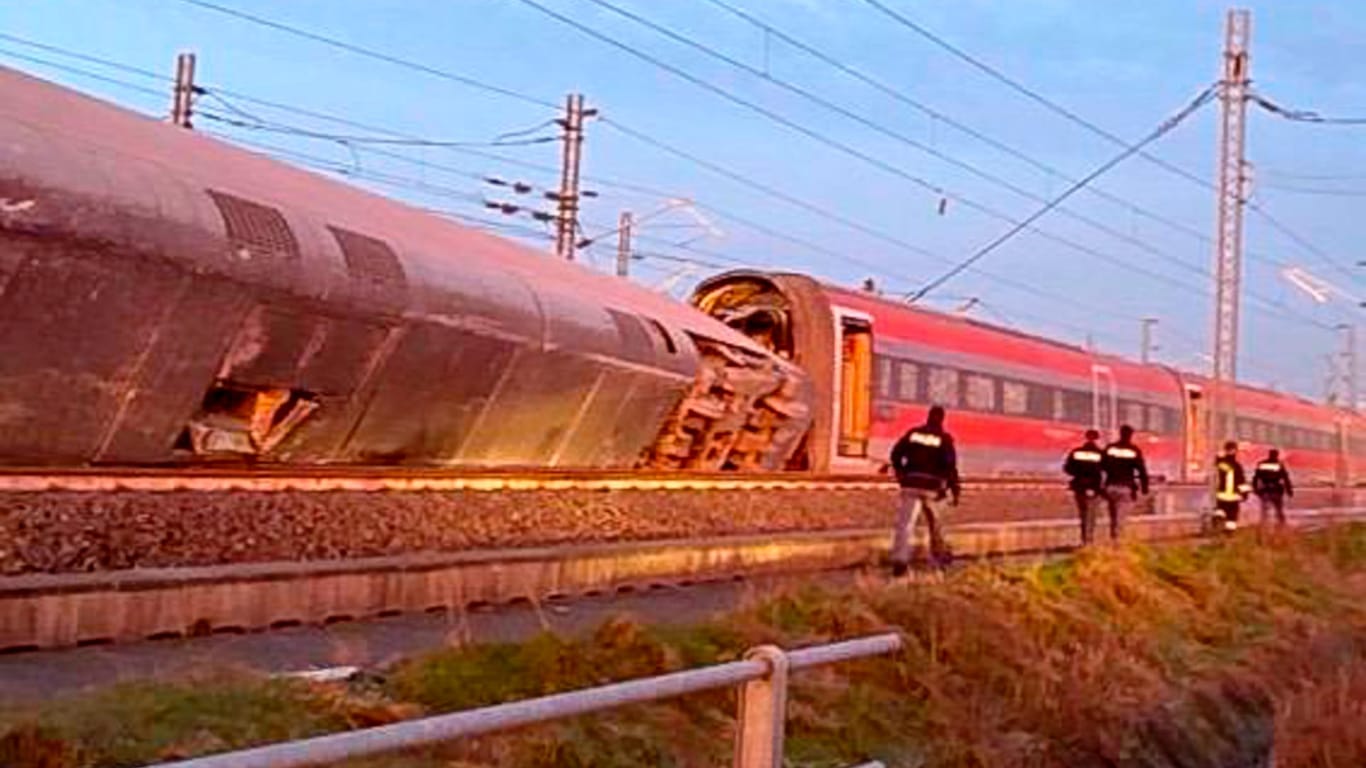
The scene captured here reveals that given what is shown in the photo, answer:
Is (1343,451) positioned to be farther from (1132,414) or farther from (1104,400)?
(1104,400)

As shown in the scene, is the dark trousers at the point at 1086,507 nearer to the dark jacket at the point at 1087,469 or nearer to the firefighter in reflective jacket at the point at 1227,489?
the dark jacket at the point at 1087,469

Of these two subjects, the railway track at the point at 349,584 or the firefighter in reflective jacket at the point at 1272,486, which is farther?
the firefighter in reflective jacket at the point at 1272,486

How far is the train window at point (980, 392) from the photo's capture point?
34.1 metres

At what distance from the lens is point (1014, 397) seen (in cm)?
3631

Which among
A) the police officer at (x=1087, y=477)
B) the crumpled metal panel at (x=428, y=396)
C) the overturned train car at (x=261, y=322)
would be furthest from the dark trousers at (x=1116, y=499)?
the crumpled metal panel at (x=428, y=396)

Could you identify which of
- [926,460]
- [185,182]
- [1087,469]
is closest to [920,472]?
[926,460]

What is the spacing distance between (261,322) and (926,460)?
7.50 meters

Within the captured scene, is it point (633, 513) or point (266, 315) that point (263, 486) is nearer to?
point (266, 315)

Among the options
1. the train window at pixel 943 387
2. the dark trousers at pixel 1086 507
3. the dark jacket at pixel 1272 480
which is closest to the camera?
the dark trousers at pixel 1086 507

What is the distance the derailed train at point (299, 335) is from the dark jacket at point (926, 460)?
362 cm

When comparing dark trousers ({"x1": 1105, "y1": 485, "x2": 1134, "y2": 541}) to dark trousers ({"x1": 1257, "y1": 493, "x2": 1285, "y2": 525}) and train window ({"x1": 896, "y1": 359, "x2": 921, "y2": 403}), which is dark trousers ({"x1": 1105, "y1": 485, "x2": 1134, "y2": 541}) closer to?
dark trousers ({"x1": 1257, "y1": 493, "x2": 1285, "y2": 525})

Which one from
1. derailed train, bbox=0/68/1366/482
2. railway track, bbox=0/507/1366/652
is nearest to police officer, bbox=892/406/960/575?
railway track, bbox=0/507/1366/652

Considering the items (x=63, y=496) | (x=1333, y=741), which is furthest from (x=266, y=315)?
(x=1333, y=741)

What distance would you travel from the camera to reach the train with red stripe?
2909cm
